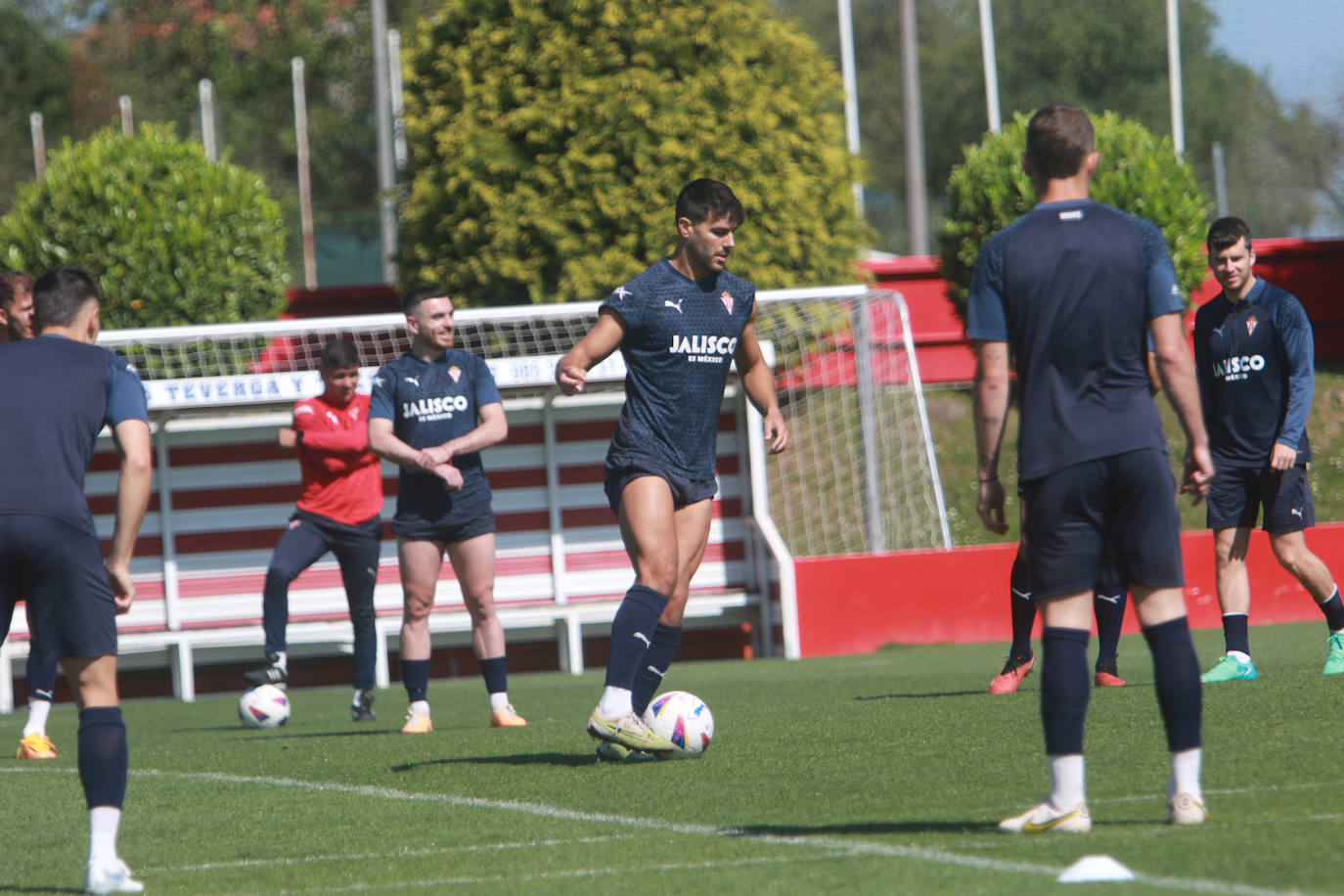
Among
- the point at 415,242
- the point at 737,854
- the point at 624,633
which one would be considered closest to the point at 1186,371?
the point at 737,854

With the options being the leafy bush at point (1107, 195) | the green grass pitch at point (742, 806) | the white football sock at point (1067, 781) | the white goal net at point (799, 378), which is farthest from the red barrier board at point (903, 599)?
the white football sock at point (1067, 781)

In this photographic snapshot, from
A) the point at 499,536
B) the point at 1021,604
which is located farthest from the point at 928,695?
the point at 499,536

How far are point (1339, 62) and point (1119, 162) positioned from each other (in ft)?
44.3

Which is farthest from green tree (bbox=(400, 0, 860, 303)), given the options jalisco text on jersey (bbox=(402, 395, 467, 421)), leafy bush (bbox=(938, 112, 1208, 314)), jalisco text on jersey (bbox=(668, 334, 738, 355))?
jalisco text on jersey (bbox=(668, 334, 738, 355))

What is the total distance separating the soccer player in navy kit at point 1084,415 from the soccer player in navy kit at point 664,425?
87.3 inches

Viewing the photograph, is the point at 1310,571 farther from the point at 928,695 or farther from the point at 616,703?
the point at 616,703

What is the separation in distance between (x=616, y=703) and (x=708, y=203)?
203 centimetres

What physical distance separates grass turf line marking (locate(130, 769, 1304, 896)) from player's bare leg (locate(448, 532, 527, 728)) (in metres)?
1.88

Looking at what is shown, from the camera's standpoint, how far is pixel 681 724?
6828 millimetres

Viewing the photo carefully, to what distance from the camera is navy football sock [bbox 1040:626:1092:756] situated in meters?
4.44

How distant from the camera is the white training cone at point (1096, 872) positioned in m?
3.77

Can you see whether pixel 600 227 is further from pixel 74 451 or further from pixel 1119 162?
pixel 74 451

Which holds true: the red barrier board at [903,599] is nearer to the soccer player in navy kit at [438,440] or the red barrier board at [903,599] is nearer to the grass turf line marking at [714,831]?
the soccer player in navy kit at [438,440]

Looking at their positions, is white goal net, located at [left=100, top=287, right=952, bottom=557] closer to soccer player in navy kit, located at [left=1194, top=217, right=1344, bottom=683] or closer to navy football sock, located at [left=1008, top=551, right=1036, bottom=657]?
soccer player in navy kit, located at [left=1194, top=217, right=1344, bottom=683]
